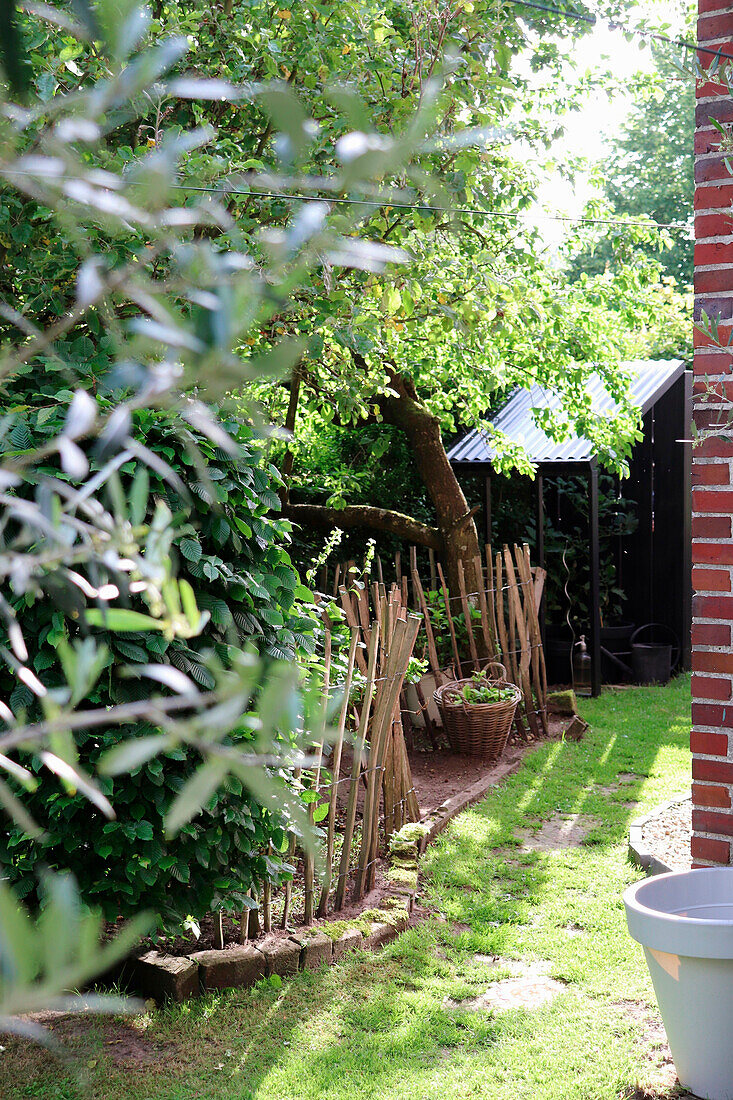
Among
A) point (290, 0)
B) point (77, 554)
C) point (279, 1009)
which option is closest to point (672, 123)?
point (290, 0)

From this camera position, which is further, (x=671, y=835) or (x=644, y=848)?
(x=671, y=835)

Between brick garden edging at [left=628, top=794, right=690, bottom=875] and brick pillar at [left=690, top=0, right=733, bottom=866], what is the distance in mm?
1385

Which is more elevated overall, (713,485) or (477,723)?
(713,485)

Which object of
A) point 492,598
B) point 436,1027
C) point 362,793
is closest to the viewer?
point 436,1027

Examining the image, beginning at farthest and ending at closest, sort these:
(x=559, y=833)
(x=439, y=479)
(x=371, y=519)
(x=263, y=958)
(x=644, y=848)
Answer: (x=371, y=519) < (x=439, y=479) < (x=559, y=833) < (x=644, y=848) < (x=263, y=958)

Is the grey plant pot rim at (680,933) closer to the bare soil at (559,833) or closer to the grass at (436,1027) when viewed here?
the grass at (436,1027)

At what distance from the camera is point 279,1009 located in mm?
3277

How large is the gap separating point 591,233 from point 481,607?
9.72 feet

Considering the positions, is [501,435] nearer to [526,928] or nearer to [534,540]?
[534,540]

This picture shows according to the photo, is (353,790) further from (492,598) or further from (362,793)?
(492,598)

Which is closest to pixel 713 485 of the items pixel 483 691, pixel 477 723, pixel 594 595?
pixel 477 723

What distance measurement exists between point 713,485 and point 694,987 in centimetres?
148

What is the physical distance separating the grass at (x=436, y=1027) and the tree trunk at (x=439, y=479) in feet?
11.1

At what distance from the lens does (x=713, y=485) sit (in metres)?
2.94
